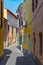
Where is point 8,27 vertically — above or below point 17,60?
above

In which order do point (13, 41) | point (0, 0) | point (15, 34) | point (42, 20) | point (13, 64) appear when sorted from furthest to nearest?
point (15, 34) → point (13, 41) → point (0, 0) → point (13, 64) → point (42, 20)

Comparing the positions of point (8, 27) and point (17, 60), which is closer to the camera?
point (17, 60)

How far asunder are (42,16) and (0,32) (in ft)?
23.5

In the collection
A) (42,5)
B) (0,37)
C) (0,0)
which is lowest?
(0,37)

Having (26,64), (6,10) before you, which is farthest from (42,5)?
(6,10)

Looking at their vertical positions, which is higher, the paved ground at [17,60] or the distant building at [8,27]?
the distant building at [8,27]

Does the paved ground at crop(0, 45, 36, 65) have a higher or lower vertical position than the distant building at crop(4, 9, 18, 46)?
lower

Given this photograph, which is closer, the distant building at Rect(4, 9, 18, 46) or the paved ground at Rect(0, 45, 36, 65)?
the paved ground at Rect(0, 45, 36, 65)

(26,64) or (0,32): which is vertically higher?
(0,32)

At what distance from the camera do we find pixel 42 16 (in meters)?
11.9

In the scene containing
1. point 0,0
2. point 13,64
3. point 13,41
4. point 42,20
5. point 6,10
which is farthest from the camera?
point 13,41

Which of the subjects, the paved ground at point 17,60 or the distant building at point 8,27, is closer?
the paved ground at point 17,60

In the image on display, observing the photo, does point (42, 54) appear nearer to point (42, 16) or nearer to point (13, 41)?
point (42, 16)

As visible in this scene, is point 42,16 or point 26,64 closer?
point 42,16
